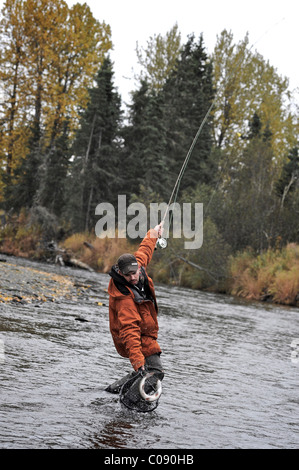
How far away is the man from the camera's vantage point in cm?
530

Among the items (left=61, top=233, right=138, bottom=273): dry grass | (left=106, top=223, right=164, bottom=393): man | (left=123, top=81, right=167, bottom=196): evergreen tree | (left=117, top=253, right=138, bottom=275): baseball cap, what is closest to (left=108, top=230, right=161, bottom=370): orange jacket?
(left=106, top=223, right=164, bottom=393): man

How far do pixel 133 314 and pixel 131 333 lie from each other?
0.62 ft

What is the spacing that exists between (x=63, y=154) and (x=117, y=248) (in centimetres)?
662

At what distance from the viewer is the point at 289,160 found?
3353 centimetres

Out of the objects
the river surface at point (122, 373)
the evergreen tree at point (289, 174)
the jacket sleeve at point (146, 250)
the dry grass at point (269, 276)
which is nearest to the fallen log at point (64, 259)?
the dry grass at point (269, 276)

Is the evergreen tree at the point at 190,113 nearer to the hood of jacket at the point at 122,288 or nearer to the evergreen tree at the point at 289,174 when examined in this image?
the evergreen tree at the point at 289,174

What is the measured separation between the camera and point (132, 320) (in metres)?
5.37

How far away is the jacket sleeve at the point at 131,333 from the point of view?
525 cm

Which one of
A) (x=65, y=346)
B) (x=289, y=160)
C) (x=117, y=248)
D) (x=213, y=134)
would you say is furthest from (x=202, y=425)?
(x=213, y=134)

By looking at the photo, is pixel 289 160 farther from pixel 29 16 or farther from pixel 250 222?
pixel 29 16

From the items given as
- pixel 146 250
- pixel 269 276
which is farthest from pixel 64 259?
pixel 146 250

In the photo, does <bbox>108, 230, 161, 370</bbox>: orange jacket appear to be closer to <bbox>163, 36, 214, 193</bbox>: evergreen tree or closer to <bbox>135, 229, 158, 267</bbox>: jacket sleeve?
<bbox>135, 229, 158, 267</bbox>: jacket sleeve

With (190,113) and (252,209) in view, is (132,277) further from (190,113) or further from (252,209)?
(190,113)
